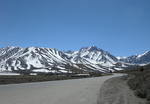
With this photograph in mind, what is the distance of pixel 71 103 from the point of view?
14.2 m

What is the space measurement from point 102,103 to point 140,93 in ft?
11.7

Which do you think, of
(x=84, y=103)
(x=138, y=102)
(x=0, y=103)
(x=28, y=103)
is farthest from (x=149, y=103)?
(x=0, y=103)

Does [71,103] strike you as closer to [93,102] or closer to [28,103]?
[93,102]

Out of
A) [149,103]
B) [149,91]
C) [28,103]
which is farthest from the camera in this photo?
[149,91]

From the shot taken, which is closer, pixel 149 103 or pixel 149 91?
pixel 149 103

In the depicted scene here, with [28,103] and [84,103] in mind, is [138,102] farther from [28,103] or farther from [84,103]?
[28,103]

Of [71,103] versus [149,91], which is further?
[149,91]

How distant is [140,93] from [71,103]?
17.0 feet

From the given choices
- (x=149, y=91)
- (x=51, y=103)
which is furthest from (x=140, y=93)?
(x=51, y=103)

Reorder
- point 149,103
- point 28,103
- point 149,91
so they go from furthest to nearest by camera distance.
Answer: point 149,91, point 28,103, point 149,103

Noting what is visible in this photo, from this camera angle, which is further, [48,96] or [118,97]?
[48,96]

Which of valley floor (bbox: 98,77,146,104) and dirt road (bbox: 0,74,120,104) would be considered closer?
valley floor (bbox: 98,77,146,104)

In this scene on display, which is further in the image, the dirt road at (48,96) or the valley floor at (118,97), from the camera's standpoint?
the dirt road at (48,96)

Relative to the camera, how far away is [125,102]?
1435 cm
